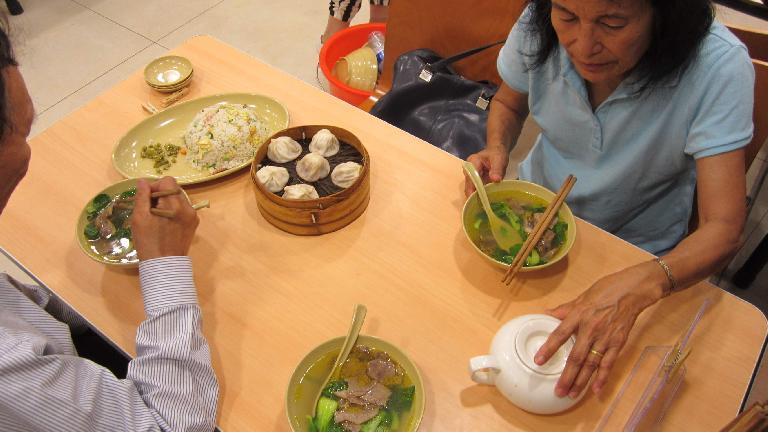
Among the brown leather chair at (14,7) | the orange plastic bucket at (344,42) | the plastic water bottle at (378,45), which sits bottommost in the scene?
the brown leather chair at (14,7)

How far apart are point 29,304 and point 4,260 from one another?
185 centimetres

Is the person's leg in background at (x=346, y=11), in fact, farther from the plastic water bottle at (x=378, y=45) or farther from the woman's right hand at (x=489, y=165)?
the woman's right hand at (x=489, y=165)

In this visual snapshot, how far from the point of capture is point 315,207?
4.30 feet

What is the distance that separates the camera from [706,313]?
3.95ft

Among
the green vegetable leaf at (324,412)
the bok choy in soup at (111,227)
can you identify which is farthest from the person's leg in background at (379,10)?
the green vegetable leaf at (324,412)

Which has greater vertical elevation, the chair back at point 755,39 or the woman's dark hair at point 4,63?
the chair back at point 755,39

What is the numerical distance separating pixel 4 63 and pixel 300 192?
2.17 ft

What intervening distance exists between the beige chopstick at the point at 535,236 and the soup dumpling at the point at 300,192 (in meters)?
0.52

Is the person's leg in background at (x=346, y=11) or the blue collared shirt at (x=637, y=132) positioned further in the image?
the person's leg in background at (x=346, y=11)

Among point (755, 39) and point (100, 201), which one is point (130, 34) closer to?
point (100, 201)

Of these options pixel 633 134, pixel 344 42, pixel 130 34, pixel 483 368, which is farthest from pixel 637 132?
pixel 130 34

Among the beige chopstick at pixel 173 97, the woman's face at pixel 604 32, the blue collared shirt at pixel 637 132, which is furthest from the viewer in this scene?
the beige chopstick at pixel 173 97

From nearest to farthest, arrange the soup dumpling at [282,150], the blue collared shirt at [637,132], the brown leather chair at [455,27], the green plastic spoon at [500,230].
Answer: the blue collared shirt at [637,132], the green plastic spoon at [500,230], the soup dumpling at [282,150], the brown leather chair at [455,27]

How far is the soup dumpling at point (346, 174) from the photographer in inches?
54.7
